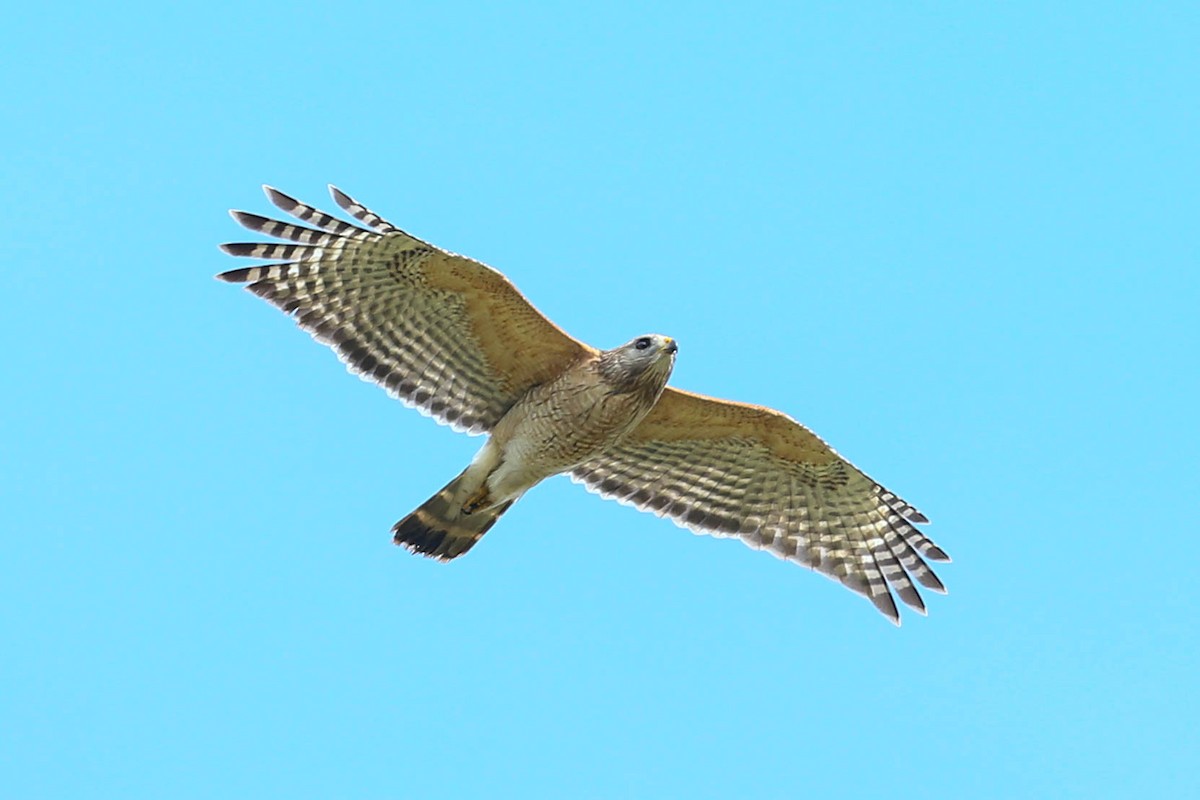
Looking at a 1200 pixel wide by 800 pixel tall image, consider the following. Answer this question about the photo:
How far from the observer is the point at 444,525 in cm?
1259

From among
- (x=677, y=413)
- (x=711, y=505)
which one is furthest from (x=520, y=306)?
(x=711, y=505)

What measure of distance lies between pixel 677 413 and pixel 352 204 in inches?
119

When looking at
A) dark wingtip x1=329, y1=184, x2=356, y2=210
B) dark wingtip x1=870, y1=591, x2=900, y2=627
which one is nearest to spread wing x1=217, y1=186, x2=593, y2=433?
dark wingtip x1=329, y1=184, x2=356, y2=210

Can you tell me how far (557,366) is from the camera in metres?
12.6

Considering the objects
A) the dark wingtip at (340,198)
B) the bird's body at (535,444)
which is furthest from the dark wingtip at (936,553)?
the dark wingtip at (340,198)

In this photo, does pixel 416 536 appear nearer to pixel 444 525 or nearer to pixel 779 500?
pixel 444 525

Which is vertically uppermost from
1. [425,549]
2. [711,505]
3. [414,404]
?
[711,505]

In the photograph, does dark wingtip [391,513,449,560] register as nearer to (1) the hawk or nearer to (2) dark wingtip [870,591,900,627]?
(1) the hawk

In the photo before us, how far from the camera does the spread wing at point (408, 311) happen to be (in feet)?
39.2

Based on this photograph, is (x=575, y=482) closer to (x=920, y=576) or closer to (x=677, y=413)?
(x=677, y=413)

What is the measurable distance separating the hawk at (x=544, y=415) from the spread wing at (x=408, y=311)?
0.01 meters

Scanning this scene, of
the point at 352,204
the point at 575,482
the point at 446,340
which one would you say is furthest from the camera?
the point at 575,482

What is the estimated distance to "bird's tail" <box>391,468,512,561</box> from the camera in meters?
12.5

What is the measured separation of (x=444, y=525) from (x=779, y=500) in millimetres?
2854
